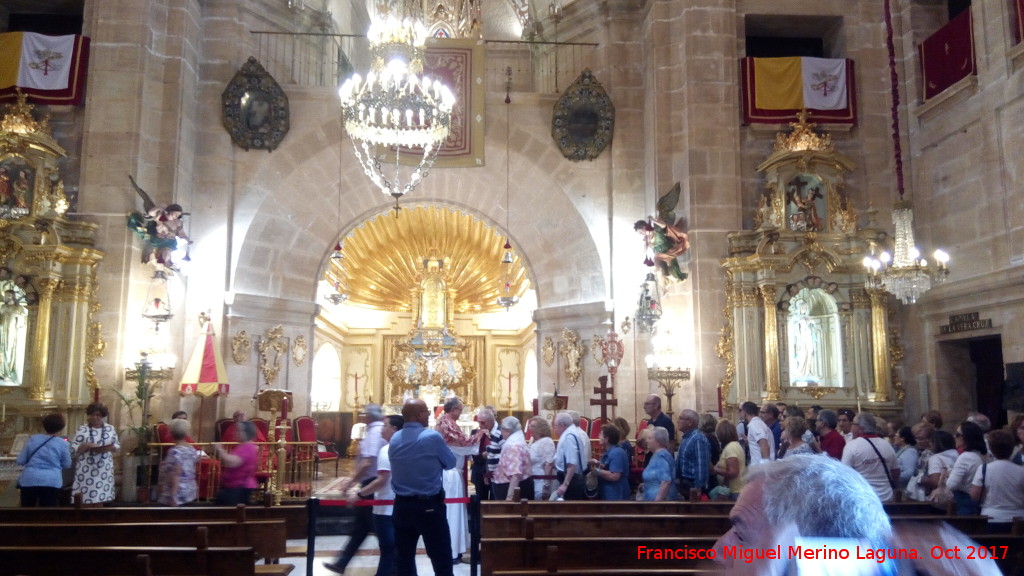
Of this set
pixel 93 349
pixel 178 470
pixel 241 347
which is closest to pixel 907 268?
pixel 178 470

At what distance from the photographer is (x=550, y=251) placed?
1575cm

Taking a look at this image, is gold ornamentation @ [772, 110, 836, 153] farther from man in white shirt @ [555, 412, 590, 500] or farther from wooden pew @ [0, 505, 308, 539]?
wooden pew @ [0, 505, 308, 539]

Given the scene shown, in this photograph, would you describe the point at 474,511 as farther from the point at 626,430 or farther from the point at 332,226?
the point at 332,226

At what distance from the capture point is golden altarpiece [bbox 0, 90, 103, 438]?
11.6 m

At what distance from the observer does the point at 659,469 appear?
693cm

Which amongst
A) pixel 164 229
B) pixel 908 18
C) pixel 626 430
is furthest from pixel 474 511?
pixel 908 18

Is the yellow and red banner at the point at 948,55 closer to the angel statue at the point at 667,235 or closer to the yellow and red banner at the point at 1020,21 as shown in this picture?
the yellow and red banner at the point at 1020,21

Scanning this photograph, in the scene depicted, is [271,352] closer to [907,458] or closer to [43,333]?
[43,333]

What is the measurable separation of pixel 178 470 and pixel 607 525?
11.6ft

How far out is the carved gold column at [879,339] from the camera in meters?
12.3

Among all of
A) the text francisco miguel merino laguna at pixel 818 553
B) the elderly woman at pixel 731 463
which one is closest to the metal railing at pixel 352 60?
the elderly woman at pixel 731 463

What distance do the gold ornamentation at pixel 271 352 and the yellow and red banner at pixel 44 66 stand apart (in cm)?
475

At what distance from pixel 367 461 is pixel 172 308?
7.43 metres

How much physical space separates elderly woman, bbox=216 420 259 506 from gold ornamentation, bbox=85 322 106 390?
585cm
